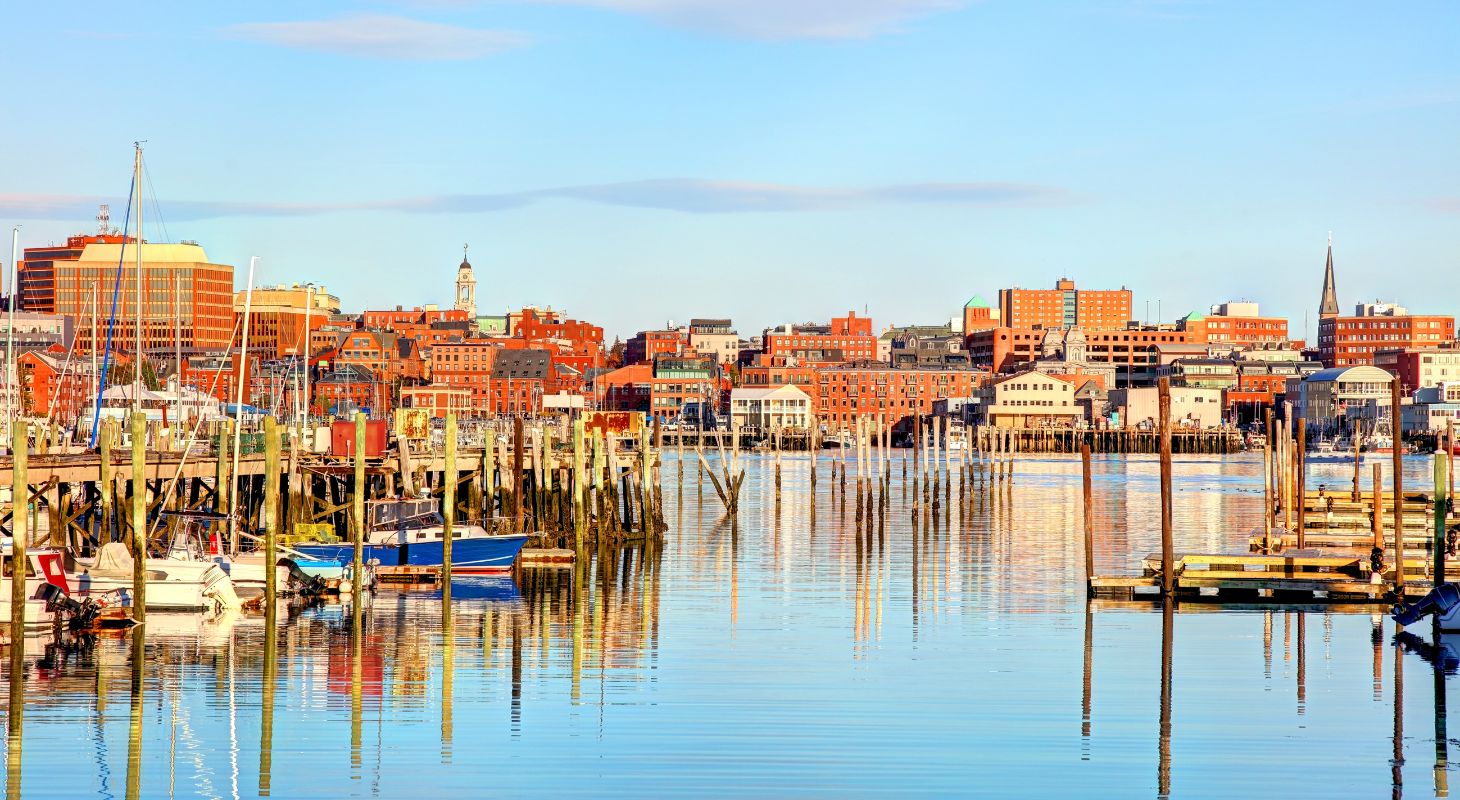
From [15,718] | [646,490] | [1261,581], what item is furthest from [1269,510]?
[15,718]

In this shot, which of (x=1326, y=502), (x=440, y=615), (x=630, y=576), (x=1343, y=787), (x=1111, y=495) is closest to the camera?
(x=1343, y=787)

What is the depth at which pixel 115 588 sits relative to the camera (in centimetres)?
3956

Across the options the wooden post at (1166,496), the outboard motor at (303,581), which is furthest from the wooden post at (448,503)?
the wooden post at (1166,496)

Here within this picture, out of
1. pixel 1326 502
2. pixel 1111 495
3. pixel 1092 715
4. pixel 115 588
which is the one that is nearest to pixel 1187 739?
pixel 1092 715

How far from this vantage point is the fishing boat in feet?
165

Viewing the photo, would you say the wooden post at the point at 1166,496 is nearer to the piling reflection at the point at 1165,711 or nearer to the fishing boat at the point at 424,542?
the piling reflection at the point at 1165,711

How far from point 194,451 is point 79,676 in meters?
28.8

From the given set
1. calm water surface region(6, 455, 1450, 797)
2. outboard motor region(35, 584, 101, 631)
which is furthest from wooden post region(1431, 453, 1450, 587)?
outboard motor region(35, 584, 101, 631)

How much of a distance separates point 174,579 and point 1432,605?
25044 millimetres

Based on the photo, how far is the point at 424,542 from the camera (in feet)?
166

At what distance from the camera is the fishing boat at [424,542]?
1986 inches

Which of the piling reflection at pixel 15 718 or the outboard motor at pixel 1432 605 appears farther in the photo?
the outboard motor at pixel 1432 605

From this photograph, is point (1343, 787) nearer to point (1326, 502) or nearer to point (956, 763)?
point (956, 763)

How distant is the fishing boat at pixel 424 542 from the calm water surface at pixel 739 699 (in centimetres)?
158
